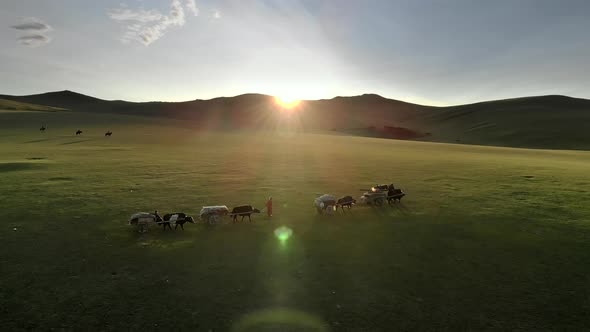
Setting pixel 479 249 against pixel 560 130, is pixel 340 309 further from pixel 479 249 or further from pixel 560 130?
pixel 560 130

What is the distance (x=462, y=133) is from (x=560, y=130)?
2928 cm

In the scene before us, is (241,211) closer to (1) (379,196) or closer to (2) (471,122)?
(1) (379,196)

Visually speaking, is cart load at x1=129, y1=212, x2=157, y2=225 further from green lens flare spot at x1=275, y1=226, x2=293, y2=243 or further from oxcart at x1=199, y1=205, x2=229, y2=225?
green lens flare spot at x1=275, y1=226, x2=293, y2=243

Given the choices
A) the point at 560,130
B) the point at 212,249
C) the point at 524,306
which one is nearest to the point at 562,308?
the point at 524,306

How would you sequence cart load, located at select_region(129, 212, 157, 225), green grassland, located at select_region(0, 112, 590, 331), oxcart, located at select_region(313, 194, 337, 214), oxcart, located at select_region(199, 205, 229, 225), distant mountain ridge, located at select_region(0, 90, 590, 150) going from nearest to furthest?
1. green grassland, located at select_region(0, 112, 590, 331)
2. cart load, located at select_region(129, 212, 157, 225)
3. oxcart, located at select_region(199, 205, 229, 225)
4. oxcart, located at select_region(313, 194, 337, 214)
5. distant mountain ridge, located at select_region(0, 90, 590, 150)

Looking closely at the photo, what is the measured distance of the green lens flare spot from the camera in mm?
11472

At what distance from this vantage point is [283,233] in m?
12.0

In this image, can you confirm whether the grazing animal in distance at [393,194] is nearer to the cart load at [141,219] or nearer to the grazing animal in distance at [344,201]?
the grazing animal in distance at [344,201]

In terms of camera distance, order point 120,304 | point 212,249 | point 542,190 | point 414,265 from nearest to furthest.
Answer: point 120,304, point 414,265, point 212,249, point 542,190

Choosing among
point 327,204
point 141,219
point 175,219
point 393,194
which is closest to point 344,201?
point 327,204

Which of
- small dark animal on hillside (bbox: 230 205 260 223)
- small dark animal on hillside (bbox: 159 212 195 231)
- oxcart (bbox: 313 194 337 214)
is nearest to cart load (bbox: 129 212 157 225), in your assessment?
small dark animal on hillside (bbox: 159 212 195 231)

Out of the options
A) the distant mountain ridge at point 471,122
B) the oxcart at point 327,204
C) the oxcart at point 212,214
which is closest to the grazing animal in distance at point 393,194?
the oxcart at point 327,204

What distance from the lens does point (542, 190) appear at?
19.6 m

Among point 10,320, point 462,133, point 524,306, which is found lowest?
point 10,320
